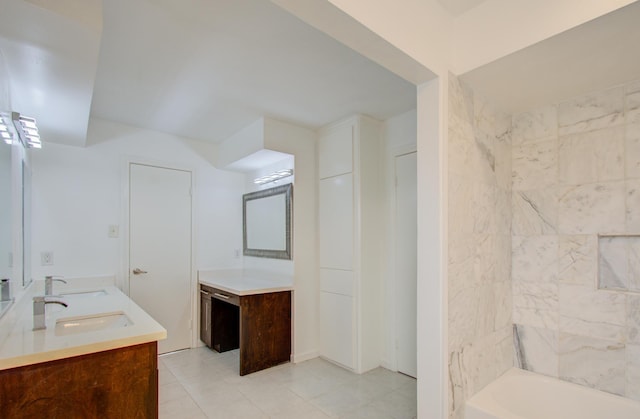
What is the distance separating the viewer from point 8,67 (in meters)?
1.56

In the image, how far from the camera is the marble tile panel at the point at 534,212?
6.95 feet

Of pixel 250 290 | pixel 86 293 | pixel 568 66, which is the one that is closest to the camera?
pixel 568 66

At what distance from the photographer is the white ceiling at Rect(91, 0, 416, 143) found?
1.72m

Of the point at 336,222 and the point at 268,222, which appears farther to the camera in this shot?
the point at 268,222

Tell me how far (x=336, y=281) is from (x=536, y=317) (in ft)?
5.54

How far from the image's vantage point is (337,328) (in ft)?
10.6

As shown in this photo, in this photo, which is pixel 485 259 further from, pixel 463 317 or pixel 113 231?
pixel 113 231

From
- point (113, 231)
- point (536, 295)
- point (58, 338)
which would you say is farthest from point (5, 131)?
point (536, 295)

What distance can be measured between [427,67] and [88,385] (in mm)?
2108

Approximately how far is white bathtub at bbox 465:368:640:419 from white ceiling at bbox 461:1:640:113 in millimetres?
1775

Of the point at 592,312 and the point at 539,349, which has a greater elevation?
the point at 592,312

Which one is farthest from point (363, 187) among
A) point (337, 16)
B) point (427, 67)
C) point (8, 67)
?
point (8, 67)

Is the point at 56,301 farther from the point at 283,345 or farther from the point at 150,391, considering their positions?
the point at 283,345

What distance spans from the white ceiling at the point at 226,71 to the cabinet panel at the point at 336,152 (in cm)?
16
